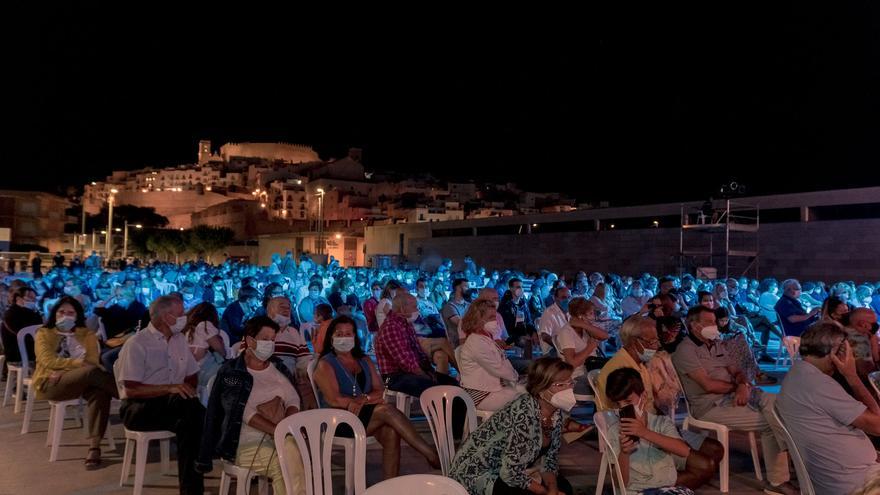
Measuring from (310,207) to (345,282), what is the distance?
270ft

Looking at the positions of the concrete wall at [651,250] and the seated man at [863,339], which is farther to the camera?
the concrete wall at [651,250]

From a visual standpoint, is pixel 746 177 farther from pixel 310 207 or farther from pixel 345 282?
pixel 310 207

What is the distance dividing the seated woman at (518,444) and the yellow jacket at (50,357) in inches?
130

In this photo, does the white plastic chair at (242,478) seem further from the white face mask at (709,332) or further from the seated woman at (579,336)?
the white face mask at (709,332)

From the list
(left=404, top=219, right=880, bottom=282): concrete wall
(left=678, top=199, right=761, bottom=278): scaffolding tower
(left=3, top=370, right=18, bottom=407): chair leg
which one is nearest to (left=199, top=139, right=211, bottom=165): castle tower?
(left=404, top=219, right=880, bottom=282): concrete wall

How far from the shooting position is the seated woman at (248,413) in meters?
3.73

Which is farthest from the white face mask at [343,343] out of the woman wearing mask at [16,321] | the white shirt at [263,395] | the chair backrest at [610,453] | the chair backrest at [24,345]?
the woman wearing mask at [16,321]

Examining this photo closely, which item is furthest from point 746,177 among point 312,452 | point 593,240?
point 312,452

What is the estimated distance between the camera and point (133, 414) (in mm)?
4219

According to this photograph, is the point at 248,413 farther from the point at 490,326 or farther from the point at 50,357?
the point at 50,357

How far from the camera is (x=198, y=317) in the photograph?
5785 millimetres

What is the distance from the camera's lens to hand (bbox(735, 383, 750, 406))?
4633 millimetres

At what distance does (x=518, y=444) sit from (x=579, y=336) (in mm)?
2941

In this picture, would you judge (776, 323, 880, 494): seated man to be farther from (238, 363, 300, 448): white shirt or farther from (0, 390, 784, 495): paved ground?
(238, 363, 300, 448): white shirt
